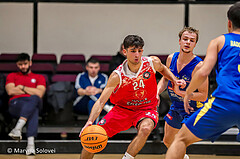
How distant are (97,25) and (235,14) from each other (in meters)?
6.99

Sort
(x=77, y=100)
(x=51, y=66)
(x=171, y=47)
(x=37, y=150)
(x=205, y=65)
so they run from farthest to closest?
(x=171, y=47), (x=51, y=66), (x=77, y=100), (x=37, y=150), (x=205, y=65)

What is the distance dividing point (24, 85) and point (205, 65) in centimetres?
449

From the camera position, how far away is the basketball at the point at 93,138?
403 cm

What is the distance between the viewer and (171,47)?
31.8 ft

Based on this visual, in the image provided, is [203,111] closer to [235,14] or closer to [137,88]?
[235,14]

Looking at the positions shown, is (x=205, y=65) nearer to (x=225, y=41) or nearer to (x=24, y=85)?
(x=225, y=41)

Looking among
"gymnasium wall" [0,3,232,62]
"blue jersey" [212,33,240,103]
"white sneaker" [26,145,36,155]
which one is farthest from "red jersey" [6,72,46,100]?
"blue jersey" [212,33,240,103]

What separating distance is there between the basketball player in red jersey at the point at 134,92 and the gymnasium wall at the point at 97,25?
5.16 meters

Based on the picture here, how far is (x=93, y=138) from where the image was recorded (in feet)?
13.2

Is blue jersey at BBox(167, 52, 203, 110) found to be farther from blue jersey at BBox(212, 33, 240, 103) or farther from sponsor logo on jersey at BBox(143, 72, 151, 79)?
blue jersey at BBox(212, 33, 240, 103)

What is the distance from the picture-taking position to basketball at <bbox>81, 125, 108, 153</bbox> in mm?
4027

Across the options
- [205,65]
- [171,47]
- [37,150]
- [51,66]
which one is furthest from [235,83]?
[171,47]

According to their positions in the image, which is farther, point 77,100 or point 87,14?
point 87,14

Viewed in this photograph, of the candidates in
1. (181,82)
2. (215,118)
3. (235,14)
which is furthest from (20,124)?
(235,14)
